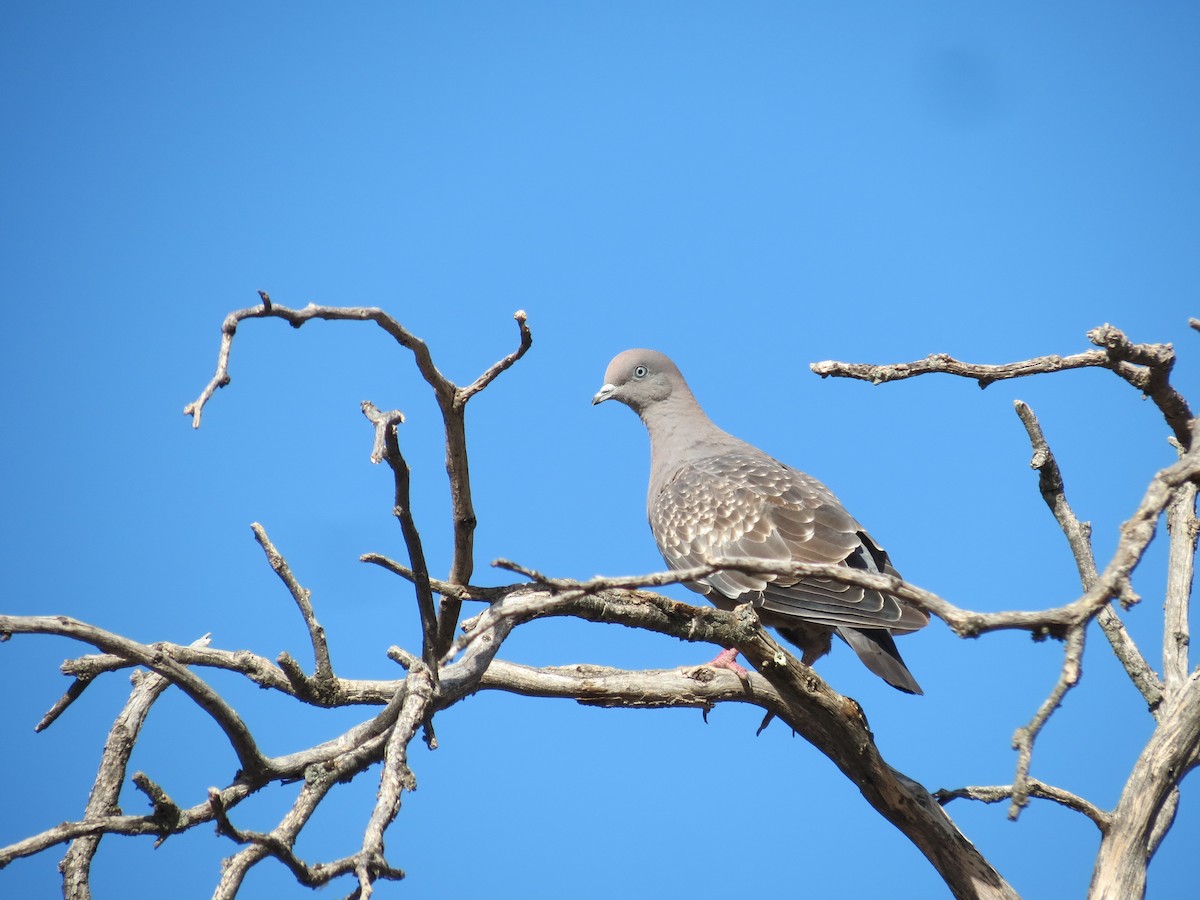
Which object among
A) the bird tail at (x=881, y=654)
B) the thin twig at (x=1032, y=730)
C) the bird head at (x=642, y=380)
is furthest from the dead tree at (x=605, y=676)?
the bird head at (x=642, y=380)

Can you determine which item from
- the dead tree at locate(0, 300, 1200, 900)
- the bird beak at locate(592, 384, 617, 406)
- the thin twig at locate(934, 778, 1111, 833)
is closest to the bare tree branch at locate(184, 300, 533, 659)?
the dead tree at locate(0, 300, 1200, 900)

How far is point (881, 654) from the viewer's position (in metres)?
4.59

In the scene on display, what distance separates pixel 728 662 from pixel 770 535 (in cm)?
106

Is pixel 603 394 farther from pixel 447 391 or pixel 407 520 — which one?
pixel 407 520

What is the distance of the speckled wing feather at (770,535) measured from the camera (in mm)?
4666

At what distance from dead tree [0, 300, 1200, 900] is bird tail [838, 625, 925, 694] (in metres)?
0.45

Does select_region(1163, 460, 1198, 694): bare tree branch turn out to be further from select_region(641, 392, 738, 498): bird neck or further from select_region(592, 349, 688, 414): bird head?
select_region(592, 349, 688, 414): bird head

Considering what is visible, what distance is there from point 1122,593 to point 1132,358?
1426 mm

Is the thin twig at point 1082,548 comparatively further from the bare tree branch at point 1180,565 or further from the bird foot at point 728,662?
the bird foot at point 728,662

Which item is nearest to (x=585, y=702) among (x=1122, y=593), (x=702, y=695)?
(x=702, y=695)

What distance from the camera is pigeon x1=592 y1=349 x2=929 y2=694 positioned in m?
4.64

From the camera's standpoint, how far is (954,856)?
3967mm

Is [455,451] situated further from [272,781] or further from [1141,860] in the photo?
[1141,860]

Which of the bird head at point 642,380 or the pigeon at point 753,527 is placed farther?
the bird head at point 642,380
